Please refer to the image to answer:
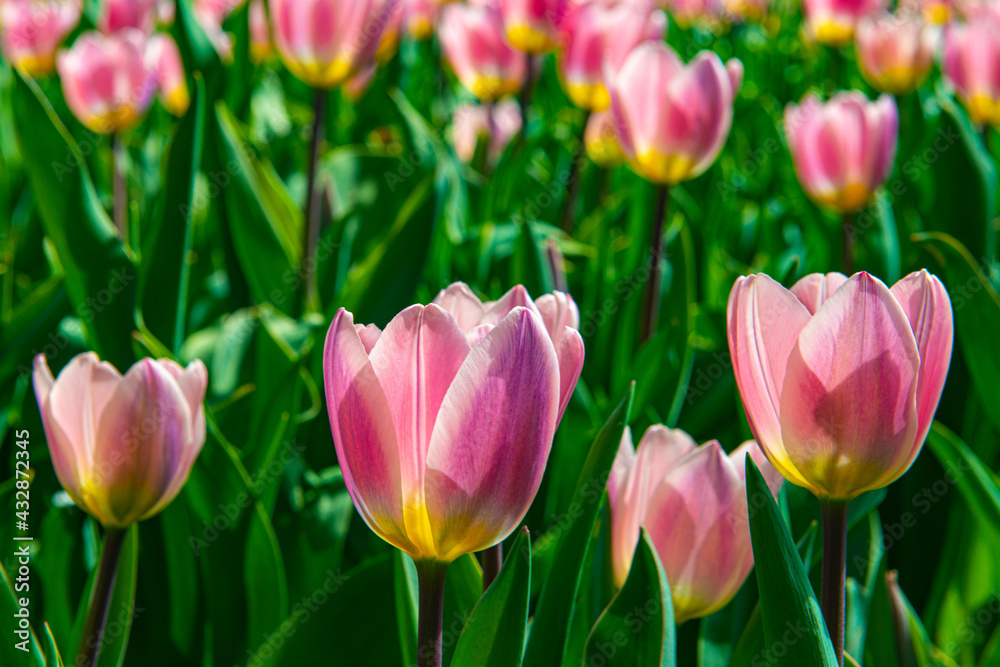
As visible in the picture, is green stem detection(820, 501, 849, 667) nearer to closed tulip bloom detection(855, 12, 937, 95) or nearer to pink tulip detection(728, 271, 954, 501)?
pink tulip detection(728, 271, 954, 501)

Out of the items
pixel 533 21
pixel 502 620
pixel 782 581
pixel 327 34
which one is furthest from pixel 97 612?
pixel 533 21

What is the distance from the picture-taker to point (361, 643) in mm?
648

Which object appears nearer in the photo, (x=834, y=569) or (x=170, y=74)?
(x=834, y=569)

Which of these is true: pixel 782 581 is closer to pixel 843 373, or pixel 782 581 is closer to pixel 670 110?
pixel 843 373

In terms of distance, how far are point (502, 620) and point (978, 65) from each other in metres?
1.54

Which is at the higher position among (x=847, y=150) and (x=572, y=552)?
(x=572, y=552)

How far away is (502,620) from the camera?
448mm

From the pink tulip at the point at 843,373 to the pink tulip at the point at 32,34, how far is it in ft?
6.09

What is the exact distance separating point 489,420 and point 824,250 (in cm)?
116

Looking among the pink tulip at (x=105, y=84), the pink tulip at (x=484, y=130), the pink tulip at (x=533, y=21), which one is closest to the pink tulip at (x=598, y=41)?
the pink tulip at (x=533, y=21)

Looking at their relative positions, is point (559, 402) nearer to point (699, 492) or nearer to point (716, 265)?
Result: point (699, 492)

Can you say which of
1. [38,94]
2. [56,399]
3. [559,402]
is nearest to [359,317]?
[38,94]

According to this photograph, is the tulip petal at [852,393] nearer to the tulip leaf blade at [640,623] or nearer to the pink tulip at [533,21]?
the tulip leaf blade at [640,623]

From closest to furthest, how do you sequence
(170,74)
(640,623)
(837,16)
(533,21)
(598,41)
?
(640,623) → (598,41) → (533,21) → (170,74) → (837,16)
